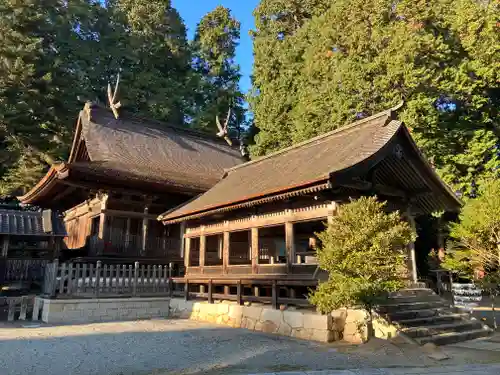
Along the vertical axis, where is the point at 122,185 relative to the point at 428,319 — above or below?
A: above

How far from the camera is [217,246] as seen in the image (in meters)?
15.8

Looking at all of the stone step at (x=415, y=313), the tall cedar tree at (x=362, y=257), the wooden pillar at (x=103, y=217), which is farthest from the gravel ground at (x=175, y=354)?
the wooden pillar at (x=103, y=217)

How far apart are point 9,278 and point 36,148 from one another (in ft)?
49.4

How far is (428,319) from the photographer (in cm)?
884

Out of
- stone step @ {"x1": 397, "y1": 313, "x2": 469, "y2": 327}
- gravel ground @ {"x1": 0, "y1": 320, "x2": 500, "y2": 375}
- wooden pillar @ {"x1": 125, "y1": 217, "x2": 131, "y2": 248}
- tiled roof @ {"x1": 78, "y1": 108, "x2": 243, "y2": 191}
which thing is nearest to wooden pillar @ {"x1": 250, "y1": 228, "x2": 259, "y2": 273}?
gravel ground @ {"x1": 0, "y1": 320, "x2": 500, "y2": 375}

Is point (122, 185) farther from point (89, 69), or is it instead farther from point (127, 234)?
point (89, 69)

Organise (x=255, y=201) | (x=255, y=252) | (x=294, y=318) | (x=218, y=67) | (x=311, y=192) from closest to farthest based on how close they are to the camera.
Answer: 1. (x=294, y=318)
2. (x=311, y=192)
3. (x=255, y=201)
4. (x=255, y=252)
5. (x=218, y=67)

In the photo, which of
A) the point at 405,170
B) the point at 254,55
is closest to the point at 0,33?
the point at 254,55

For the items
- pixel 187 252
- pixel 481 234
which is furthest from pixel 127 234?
pixel 481 234

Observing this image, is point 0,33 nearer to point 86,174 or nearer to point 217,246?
point 86,174

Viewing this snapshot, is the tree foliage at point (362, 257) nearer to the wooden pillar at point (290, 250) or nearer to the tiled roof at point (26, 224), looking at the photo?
the wooden pillar at point (290, 250)

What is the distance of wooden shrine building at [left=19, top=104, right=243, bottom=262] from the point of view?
44.9 ft

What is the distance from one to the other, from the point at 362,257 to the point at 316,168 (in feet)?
10.5

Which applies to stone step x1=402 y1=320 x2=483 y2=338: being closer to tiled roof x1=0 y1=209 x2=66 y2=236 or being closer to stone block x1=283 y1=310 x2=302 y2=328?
stone block x1=283 y1=310 x2=302 y2=328
